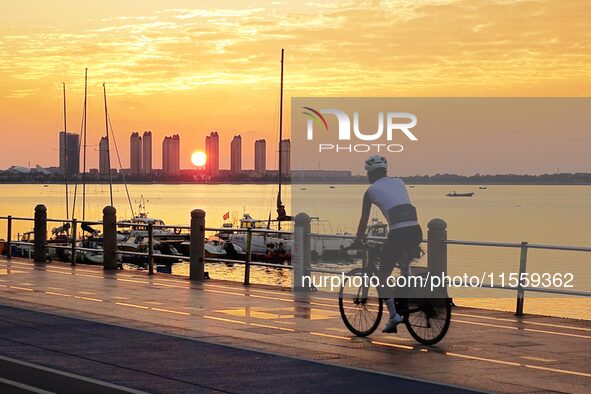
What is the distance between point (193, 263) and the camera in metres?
24.7

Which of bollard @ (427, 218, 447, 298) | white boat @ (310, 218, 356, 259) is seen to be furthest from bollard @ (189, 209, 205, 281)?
bollard @ (427, 218, 447, 298)

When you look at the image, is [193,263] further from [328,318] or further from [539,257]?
[539,257]

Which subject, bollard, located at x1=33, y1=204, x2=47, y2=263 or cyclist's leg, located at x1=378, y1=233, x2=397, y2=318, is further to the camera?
bollard, located at x1=33, y1=204, x2=47, y2=263

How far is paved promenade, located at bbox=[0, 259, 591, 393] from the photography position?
11.6 meters

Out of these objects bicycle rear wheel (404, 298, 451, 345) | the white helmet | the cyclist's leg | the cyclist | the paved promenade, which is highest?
the white helmet

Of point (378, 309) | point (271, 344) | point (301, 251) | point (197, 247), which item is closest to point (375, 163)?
point (378, 309)

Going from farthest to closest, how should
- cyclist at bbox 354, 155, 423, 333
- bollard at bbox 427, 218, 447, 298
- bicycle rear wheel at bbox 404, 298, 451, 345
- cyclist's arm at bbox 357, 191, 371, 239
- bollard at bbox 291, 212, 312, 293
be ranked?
1. bollard at bbox 291, 212, 312, 293
2. bollard at bbox 427, 218, 447, 298
3. cyclist's arm at bbox 357, 191, 371, 239
4. cyclist at bbox 354, 155, 423, 333
5. bicycle rear wheel at bbox 404, 298, 451, 345

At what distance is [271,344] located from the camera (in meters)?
14.2

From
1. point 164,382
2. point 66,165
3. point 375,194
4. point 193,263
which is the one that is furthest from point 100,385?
point 66,165

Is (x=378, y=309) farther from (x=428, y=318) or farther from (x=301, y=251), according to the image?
(x=301, y=251)

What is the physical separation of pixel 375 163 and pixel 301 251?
26.7ft

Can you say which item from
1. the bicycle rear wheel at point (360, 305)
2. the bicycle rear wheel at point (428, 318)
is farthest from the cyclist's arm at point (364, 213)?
the bicycle rear wheel at point (428, 318)

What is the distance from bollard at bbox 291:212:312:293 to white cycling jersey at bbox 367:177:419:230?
7.83m

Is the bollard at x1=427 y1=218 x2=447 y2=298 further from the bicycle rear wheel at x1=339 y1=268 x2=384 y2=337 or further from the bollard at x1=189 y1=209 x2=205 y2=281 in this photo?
the bollard at x1=189 y1=209 x2=205 y2=281
